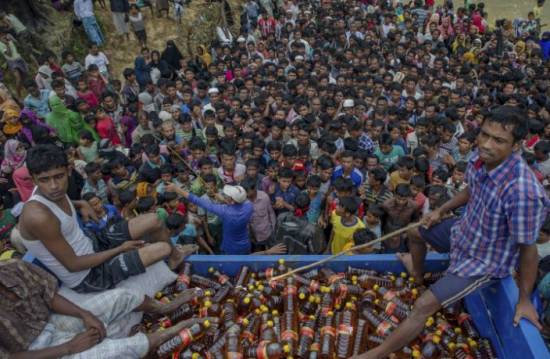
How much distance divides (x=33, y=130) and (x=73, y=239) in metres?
4.77

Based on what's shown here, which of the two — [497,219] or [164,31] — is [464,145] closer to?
[497,219]

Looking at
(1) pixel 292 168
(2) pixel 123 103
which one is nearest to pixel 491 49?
(1) pixel 292 168

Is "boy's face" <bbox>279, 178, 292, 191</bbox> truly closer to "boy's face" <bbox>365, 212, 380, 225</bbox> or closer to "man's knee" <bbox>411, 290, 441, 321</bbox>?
"boy's face" <bbox>365, 212, 380, 225</bbox>

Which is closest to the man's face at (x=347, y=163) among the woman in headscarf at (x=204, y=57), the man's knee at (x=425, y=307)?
the man's knee at (x=425, y=307)

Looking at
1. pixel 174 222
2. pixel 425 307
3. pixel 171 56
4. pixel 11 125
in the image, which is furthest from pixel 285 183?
pixel 171 56

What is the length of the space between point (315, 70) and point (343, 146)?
12.7ft

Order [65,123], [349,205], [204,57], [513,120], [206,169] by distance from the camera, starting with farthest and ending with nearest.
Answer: [204,57] → [65,123] → [206,169] → [349,205] → [513,120]

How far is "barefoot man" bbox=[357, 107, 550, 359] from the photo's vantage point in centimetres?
258

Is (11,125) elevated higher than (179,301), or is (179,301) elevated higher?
(11,125)

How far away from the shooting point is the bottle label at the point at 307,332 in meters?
3.24

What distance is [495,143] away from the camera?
2.65m

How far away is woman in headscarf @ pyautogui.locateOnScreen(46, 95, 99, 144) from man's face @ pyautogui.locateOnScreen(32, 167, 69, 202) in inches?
185

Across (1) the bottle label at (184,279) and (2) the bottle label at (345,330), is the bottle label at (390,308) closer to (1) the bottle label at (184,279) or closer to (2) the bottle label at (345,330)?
(2) the bottle label at (345,330)

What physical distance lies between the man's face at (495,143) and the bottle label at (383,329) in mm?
1440
